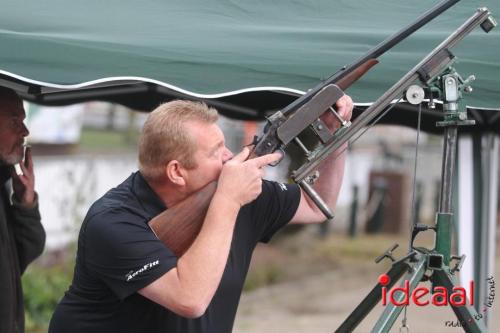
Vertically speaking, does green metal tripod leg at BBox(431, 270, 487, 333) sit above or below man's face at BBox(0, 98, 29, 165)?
below

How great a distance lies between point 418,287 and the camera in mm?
2641

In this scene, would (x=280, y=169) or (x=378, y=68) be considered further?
(x=280, y=169)

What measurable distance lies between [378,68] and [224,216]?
3.30 feet

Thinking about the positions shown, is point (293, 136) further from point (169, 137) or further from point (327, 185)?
point (327, 185)

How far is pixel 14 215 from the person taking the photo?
3475 mm

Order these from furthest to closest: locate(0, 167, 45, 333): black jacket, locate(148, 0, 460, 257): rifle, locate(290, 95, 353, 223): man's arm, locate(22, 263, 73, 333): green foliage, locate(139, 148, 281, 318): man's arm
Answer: locate(22, 263, 73, 333): green foliage
locate(0, 167, 45, 333): black jacket
locate(290, 95, 353, 223): man's arm
locate(148, 0, 460, 257): rifle
locate(139, 148, 281, 318): man's arm

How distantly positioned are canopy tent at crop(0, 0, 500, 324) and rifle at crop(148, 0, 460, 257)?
29 centimetres

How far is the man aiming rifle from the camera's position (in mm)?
2209

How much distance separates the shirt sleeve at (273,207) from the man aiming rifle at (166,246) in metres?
0.13

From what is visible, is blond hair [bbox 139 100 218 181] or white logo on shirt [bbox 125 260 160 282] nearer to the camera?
white logo on shirt [bbox 125 260 160 282]

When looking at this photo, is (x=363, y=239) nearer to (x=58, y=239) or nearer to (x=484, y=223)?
(x=58, y=239)

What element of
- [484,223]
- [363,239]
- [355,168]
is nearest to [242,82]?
[484,223]

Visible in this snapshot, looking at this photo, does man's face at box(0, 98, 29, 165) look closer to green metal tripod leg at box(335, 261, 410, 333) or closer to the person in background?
the person in background

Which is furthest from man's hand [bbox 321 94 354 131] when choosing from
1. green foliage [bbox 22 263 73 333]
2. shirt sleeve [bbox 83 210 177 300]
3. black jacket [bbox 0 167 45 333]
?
green foliage [bbox 22 263 73 333]
